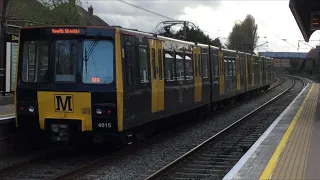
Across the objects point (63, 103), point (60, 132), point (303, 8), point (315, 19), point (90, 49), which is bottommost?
point (60, 132)

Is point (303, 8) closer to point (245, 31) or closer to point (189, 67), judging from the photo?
point (189, 67)

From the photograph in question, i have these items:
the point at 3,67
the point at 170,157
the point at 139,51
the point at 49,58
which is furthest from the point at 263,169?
Answer: the point at 3,67

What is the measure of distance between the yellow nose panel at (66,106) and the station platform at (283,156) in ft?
10.2

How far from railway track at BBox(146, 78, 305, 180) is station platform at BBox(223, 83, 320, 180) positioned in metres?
0.75

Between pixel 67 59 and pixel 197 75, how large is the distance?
7.00 m

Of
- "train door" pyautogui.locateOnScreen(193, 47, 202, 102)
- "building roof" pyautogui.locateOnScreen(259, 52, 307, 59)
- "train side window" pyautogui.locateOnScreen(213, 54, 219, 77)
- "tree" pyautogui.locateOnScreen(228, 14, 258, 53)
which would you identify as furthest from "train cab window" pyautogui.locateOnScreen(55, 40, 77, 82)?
"building roof" pyautogui.locateOnScreen(259, 52, 307, 59)

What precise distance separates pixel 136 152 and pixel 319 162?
440 cm

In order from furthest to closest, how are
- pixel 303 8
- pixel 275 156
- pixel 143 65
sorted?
1. pixel 303 8
2. pixel 143 65
3. pixel 275 156

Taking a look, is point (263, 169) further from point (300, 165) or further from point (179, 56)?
point (179, 56)

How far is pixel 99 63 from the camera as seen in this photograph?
29.7ft

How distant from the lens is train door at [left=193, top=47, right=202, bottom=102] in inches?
600

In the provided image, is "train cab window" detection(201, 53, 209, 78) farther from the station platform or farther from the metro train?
the metro train

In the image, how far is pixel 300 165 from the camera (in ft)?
25.2

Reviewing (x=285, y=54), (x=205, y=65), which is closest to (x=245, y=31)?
(x=285, y=54)
